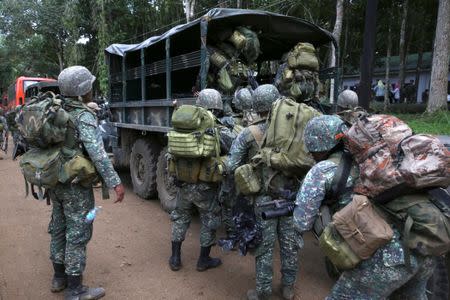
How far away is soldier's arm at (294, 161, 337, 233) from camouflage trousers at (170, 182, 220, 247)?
5.23ft

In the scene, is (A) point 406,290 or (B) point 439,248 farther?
(A) point 406,290

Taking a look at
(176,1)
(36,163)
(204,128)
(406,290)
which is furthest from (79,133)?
(176,1)

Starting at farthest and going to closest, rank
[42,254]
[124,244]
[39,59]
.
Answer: [39,59] → [124,244] → [42,254]

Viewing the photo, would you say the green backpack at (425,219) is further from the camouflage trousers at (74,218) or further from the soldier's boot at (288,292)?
the camouflage trousers at (74,218)

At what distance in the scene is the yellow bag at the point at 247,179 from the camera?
3.02 metres

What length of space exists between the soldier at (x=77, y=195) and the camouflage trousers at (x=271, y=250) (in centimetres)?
116

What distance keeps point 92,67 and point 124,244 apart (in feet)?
61.4

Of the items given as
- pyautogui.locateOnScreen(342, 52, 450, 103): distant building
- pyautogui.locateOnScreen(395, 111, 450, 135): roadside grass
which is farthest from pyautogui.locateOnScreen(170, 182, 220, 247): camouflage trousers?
pyautogui.locateOnScreen(342, 52, 450, 103): distant building

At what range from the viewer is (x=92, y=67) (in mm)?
21297

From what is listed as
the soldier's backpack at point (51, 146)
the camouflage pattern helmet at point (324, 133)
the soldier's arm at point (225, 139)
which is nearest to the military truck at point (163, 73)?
the soldier's arm at point (225, 139)

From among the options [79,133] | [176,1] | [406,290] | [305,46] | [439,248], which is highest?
[176,1]

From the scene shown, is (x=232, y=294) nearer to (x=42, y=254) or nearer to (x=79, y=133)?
(x=79, y=133)

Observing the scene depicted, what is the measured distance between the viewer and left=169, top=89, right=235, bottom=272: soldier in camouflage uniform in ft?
12.1

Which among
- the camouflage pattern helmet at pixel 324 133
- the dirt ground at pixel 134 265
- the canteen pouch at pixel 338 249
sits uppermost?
the camouflage pattern helmet at pixel 324 133
